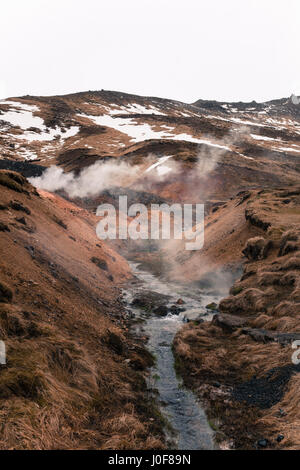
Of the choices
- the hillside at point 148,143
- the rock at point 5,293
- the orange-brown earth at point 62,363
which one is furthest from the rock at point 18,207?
the hillside at point 148,143

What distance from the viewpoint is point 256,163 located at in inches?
3440

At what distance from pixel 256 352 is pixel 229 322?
3450mm

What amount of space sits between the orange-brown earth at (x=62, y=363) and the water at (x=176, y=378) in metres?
0.73

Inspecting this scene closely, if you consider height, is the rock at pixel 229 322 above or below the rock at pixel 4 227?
below

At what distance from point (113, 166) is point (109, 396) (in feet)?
249

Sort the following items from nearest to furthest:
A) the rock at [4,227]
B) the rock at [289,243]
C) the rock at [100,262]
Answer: the rock at [4,227] → the rock at [289,243] → the rock at [100,262]

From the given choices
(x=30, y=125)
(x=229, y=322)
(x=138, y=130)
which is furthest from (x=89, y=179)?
(x=30, y=125)

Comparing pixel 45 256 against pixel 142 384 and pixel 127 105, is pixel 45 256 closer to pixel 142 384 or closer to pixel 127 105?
pixel 142 384

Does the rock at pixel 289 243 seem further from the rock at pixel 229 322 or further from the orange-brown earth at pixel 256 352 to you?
the rock at pixel 229 322

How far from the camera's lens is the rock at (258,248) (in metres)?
25.6

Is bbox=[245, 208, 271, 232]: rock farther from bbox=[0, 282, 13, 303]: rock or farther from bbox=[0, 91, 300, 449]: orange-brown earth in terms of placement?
bbox=[0, 282, 13, 303]: rock

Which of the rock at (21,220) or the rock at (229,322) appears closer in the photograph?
the rock at (229,322)

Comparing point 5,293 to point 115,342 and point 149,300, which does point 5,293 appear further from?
point 149,300

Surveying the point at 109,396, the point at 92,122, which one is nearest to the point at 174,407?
the point at 109,396
